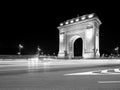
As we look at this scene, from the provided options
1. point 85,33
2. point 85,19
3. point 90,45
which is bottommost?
point 90,45

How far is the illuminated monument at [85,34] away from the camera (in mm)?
52938

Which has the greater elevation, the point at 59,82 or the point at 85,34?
the point at 85,34

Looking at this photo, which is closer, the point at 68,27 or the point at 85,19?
the point at 85,19

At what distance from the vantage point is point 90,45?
54.1m

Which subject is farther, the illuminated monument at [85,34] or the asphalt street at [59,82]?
the illuminated monument at [85,34]

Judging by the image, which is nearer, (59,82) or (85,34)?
(59,82)

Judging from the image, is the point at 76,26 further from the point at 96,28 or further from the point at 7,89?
the point at 7,89

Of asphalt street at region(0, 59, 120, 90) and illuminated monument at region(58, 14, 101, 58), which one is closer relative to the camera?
asphalt street at region(0, 59, 120, 90)

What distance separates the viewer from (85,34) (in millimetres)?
55281

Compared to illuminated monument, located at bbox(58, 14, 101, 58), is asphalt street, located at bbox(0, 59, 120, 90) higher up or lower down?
lower down

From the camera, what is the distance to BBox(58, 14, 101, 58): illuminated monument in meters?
52.9

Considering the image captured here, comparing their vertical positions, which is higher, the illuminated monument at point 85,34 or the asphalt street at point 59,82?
the illuminated monument at point 85,34

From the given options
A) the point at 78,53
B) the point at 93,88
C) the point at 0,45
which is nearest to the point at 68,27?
the point at 0,45

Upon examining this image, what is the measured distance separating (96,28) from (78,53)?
4289 centimetres
